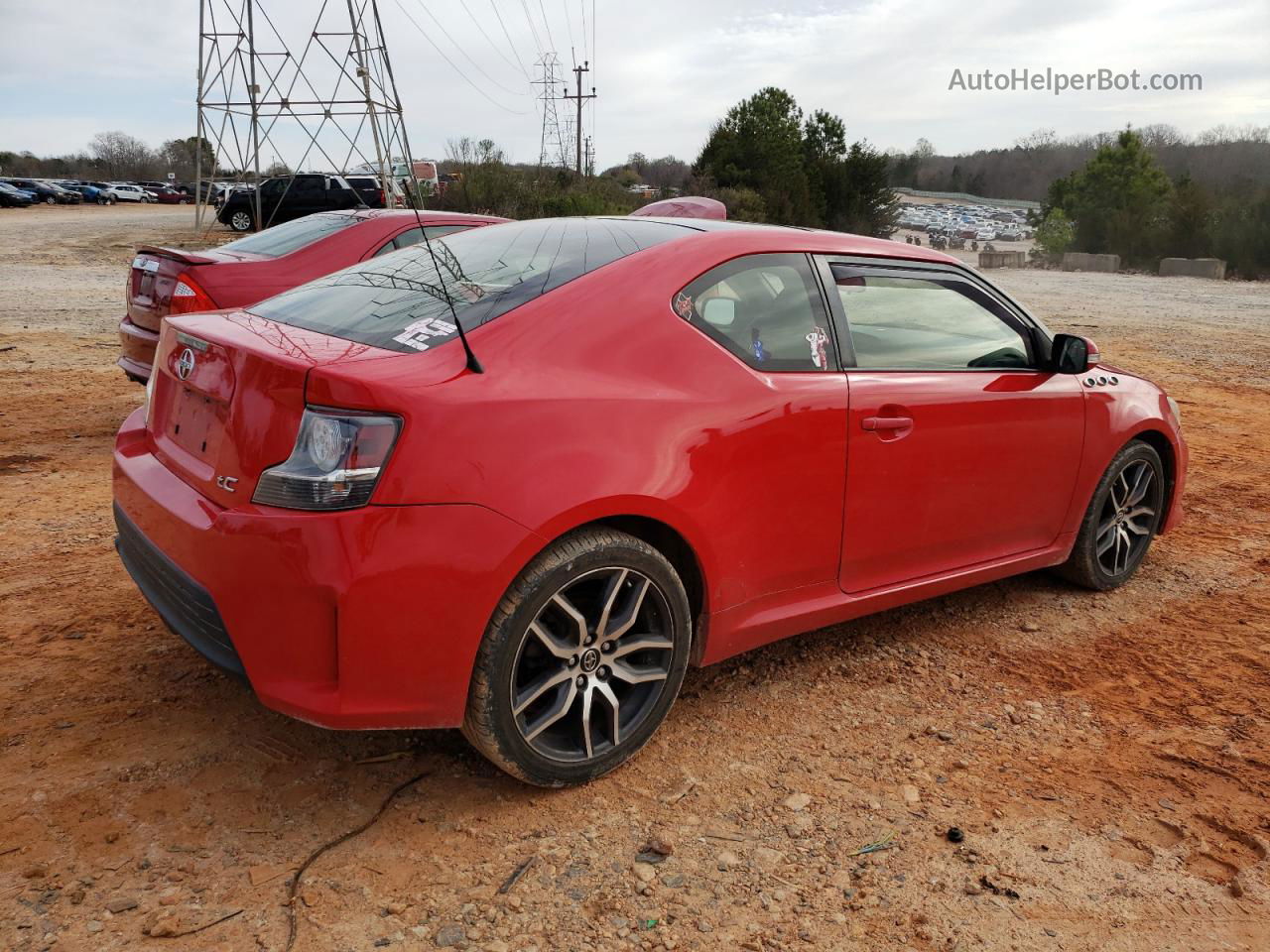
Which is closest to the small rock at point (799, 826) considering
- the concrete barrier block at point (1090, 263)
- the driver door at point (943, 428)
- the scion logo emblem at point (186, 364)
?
the driver door at point (943, 428)

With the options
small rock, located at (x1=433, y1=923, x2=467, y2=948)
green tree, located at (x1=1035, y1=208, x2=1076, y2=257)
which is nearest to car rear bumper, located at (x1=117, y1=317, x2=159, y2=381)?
small rock, located at (x1=433, y1=923, x2=467, y2=948)

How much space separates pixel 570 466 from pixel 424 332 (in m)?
0.57

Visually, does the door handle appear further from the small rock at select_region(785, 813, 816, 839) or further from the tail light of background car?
the tail light of background car

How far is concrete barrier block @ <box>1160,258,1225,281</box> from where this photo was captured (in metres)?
32.9

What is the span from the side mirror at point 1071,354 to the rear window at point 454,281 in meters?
1.67

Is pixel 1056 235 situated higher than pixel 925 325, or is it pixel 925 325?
pixel 1056 235

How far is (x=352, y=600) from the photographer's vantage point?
2.33 metres

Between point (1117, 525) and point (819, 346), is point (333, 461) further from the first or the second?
point (1117, 525)

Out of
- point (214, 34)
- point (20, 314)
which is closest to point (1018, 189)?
point (214, 34)

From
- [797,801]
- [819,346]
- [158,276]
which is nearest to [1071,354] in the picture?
[819,346]

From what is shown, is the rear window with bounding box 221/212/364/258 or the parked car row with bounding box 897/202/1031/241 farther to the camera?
the parked car row with bounding box 897/202/1031/241

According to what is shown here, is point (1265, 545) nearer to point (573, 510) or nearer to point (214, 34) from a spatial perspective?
point (573, 510)

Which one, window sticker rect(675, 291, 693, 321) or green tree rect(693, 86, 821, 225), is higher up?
green tree rect(693, 86, 821, 225)

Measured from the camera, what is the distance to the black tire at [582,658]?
101 inches
